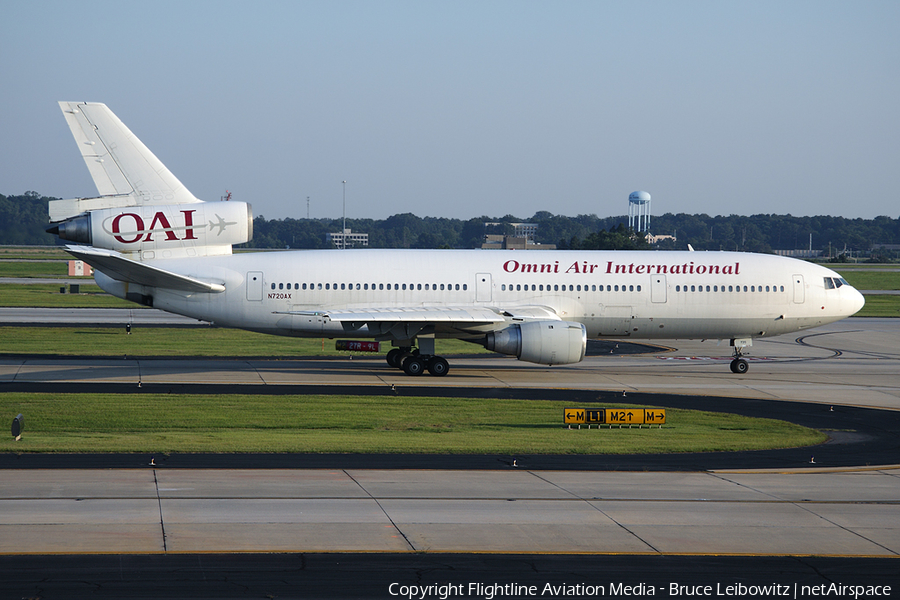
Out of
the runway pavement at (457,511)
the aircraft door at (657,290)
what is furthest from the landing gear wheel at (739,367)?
the runway pavement at (457,511)

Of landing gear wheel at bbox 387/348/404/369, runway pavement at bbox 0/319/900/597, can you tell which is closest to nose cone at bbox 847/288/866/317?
runway pavement at bbox 0/319/900/597

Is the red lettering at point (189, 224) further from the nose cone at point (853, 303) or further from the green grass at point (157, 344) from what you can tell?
the nose cone at point (853, 303)

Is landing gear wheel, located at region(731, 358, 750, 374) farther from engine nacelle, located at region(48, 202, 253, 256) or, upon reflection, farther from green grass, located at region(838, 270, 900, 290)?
green grass, located at region(838, 270, 900, 290)

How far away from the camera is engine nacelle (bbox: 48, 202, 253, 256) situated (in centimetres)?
3225

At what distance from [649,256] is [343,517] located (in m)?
24.9

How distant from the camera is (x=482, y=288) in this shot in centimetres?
3509

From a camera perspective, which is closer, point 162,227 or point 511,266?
point 162,227

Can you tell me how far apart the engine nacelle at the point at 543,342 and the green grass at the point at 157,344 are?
424 inches

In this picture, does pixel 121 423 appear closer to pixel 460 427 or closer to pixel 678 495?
pixel 460 427

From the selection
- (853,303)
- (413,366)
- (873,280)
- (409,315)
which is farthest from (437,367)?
(873,280)

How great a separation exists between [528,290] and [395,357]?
247 inches

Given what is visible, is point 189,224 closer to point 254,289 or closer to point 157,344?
point 254,289

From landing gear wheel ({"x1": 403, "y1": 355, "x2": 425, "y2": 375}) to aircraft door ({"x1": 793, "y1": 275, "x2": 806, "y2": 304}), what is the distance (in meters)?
16.3

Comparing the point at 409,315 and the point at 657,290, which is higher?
the point at 657,290
